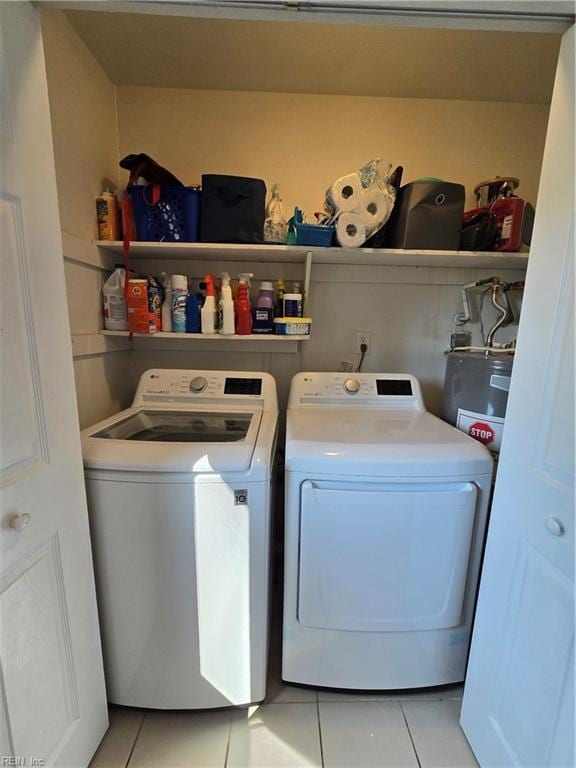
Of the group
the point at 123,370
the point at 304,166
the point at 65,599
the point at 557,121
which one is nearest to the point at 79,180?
the point at 123,370

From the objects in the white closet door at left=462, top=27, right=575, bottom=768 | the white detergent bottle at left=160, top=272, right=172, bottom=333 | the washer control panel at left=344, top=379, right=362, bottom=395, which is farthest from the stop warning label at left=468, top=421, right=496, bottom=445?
the white detergent bottle at left=160, top=272, right=172, bottom=333

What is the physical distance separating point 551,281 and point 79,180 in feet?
5.42

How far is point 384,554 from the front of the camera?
113 cm

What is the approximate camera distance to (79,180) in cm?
137

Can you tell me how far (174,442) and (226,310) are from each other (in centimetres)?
66

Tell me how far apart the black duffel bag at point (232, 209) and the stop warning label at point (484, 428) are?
A: 1143mm

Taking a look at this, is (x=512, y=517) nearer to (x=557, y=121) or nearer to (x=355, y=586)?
(x=355, y=586)

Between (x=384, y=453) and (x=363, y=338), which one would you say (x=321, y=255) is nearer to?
(x=363, y=338)

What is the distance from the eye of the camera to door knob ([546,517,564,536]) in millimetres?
774

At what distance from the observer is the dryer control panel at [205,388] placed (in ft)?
5.15

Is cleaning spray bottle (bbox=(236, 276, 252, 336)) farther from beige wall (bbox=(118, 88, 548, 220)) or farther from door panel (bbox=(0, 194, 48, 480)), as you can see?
door panel (bbox=(0, 194, 48, 480))

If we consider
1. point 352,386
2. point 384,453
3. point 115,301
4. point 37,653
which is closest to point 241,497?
point 384,453

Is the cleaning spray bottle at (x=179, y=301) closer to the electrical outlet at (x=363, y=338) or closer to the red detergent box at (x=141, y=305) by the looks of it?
the red detergent box at (x=141, y=305)

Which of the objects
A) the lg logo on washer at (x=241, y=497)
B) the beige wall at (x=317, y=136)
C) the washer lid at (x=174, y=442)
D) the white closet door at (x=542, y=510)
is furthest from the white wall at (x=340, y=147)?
the lg logo on washer at (x=241, y=497)
